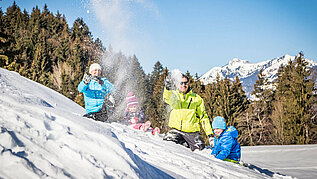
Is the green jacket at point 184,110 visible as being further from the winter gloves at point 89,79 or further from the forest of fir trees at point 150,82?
the forest of fir trees at point 150,82

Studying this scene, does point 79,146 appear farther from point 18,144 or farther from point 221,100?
point 221,100

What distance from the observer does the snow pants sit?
4.25 m

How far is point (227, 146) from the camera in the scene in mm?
3873

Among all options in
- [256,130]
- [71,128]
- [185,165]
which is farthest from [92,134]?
[256,130]

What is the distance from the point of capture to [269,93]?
28.6 m

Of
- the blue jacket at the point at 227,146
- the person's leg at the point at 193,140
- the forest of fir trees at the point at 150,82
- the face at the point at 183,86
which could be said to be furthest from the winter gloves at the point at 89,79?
the forest of fir trees at the point at 150,82

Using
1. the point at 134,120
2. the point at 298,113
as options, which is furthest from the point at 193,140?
the point at 298,113

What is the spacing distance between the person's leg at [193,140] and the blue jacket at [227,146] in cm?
30

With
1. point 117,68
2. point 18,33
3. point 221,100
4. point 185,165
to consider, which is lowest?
point 185,165

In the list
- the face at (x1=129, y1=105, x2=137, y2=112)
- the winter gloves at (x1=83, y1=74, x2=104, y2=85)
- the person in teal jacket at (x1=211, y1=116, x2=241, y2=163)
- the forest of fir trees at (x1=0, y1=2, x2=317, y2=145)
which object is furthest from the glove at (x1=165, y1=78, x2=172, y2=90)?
the forest of fir trees at (x1=0, y1=2, x2=317, y2=145)

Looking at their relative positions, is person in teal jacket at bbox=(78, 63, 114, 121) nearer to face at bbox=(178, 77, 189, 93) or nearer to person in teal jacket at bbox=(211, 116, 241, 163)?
face at bbox=(178, 77, 189, 93)

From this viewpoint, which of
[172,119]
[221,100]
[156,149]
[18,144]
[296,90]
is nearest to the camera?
[18,144]

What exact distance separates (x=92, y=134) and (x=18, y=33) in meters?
→ 50.9

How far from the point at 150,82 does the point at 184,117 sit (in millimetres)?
41710
